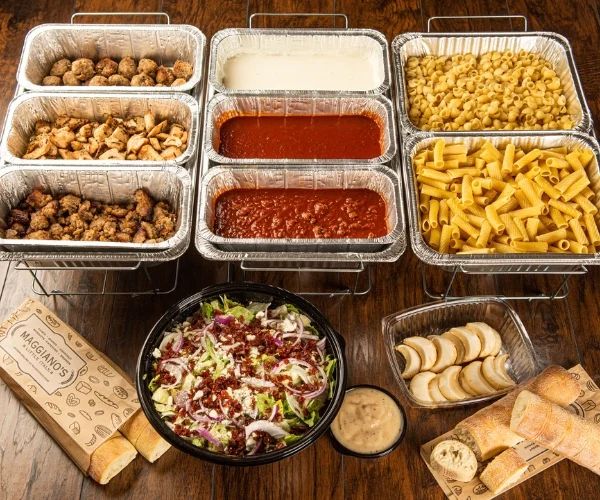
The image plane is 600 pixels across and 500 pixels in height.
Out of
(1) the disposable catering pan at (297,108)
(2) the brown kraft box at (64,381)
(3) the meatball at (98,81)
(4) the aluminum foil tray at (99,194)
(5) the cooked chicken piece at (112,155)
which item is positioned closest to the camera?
(2) the brown kraft box at (64,381)

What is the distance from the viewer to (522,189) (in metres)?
2.55

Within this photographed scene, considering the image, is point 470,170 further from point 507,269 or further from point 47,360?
point 47,360

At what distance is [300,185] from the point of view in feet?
8.80

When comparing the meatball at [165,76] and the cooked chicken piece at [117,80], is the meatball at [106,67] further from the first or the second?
the meatball at [165,76]

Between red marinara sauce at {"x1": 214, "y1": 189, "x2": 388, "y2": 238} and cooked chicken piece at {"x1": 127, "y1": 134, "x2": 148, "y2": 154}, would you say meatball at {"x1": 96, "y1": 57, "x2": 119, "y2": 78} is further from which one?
red marinara sauce at {"x1": 214, "y1": 189, "x2": 388, "y2": 238}

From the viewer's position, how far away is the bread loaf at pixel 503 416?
2.22m

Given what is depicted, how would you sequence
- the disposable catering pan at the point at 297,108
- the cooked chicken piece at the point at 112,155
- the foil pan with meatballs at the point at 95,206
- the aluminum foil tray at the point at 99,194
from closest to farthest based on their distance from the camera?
the aluminum foil tray at the point at 99,194
the foil pan with meatballs at the point at 95,206
the cooked chicken piece at the point at 112,155
the disposable catering pan at the point at 297,108

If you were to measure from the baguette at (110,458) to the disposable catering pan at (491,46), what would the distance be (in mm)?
1855

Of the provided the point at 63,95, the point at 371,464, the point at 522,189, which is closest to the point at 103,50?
the point at 63,95

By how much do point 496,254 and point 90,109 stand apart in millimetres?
1796

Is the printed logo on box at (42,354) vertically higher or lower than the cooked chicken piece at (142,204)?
lower

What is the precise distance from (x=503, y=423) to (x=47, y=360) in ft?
5.39

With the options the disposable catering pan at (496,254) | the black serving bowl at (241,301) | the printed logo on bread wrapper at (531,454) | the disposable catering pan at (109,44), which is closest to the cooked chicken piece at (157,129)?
the disposable catering pan at (109,44)

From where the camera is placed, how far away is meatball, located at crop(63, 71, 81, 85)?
9.58 ft
